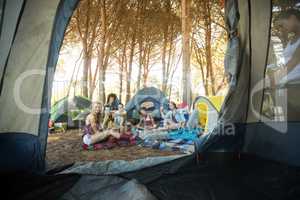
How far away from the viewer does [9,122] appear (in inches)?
76.6

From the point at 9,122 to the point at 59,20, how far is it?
0.84m

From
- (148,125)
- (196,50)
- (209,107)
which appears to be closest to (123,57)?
(196,50)

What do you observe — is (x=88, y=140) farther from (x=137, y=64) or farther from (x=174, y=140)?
(x=137, y=64)

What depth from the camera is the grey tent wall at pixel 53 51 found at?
78.8 inches

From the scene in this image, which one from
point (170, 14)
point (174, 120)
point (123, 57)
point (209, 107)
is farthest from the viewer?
point (123, 57)

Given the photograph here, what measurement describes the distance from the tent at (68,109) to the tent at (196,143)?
408 centimetres

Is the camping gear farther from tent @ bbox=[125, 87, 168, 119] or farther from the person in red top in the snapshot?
tent @ bbox=[125, 87, 168, 119]

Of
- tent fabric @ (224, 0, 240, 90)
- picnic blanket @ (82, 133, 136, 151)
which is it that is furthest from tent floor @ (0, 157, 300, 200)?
picnic blanket @ (82, 133, 136, 151)

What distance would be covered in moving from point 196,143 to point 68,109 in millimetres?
4624

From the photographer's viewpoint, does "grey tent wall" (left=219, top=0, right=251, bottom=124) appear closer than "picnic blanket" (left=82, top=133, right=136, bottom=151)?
Yes

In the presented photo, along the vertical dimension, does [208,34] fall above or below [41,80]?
above

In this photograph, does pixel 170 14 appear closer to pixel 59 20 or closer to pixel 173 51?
pixel 173 51

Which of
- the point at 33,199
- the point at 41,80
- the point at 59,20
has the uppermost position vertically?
the point at 59,20

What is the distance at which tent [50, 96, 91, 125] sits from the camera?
238 inches
